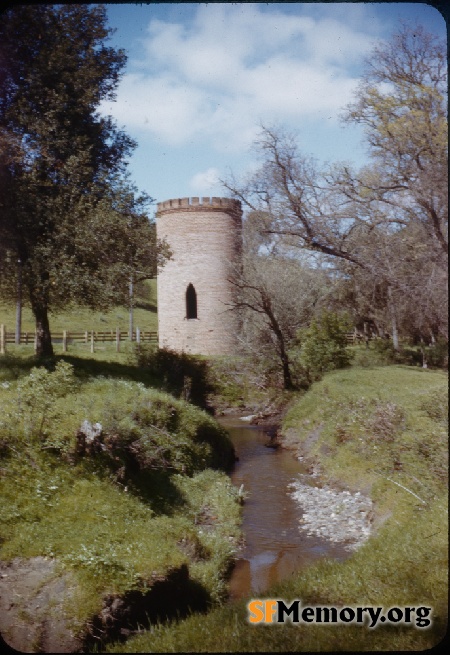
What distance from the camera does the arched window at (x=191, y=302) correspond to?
27125mm

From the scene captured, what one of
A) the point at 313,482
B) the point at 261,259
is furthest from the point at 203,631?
the point at 261,259

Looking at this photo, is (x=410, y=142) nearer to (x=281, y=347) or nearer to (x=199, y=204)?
(x=281, y=347)

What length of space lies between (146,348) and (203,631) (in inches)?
684

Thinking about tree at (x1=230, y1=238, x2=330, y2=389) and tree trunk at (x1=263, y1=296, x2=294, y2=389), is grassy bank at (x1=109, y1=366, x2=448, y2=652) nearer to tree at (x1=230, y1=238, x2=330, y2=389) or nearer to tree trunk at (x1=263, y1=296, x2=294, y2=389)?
tree trunk at (x1=263, y1=296, x2=294, y2=389)

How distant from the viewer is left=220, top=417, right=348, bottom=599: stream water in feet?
28.4

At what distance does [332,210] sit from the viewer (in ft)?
57.1

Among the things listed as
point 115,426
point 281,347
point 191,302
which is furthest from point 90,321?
point 115,426

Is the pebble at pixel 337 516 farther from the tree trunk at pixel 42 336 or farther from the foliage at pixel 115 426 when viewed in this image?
the tree trunk at pixel 42 336

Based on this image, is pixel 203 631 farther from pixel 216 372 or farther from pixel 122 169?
pixel 216 372

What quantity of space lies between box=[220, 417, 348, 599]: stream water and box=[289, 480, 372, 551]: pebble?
180 mm

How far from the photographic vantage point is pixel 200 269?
26.4m

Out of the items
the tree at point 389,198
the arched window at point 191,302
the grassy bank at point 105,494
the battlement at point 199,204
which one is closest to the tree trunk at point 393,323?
the tree at point 389,198

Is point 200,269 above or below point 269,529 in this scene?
above

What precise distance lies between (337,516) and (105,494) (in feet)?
14.0
